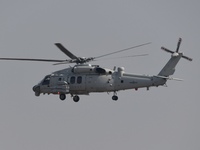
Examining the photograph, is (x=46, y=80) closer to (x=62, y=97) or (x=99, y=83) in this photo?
(x=62, y=97)

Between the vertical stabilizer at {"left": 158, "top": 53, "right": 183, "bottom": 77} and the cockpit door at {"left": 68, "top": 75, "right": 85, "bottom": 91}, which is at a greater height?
the vertical stabilizer at {"left": 158, "top": 53, "right": 183, "bottom": 77}

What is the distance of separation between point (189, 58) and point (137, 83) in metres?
5.31

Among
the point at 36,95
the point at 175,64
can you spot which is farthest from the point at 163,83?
the point at 36,95

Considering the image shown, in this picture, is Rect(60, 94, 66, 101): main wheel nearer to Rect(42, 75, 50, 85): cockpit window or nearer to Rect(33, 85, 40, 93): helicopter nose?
Rect(42, 75, 50, 85): cockpit window

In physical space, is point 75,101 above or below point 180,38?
below

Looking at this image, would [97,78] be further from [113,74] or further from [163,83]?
[163,83]

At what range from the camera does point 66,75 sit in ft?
279

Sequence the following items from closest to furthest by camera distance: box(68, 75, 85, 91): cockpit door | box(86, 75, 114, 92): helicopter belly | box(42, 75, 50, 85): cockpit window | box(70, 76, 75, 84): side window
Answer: box(86, 75, 114, 92): helicopter belly, box(68, 75, 85, 91): cockpit door, box(70, 76, 75, 84): side window, box(42, 75, 50, 85): cockpit window

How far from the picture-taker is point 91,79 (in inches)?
3263

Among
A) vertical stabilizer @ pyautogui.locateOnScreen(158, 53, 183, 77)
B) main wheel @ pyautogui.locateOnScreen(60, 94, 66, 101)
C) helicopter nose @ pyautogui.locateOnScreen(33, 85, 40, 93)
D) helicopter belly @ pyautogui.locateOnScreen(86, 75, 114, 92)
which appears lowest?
main wheel @ pyautogui.locateOnScreen(60, 94, 66, 101)

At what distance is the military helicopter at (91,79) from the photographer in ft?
263

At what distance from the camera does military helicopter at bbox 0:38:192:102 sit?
8012cm

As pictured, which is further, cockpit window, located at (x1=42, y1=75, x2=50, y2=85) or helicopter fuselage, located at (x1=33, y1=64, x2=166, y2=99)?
cockpit window, located at (x1=42, y1=75, x2=50, y2=85)

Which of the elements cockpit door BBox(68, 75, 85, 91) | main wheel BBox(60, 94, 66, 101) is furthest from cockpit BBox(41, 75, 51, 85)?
cockpit door BBox(68, 75, 85, 91)
